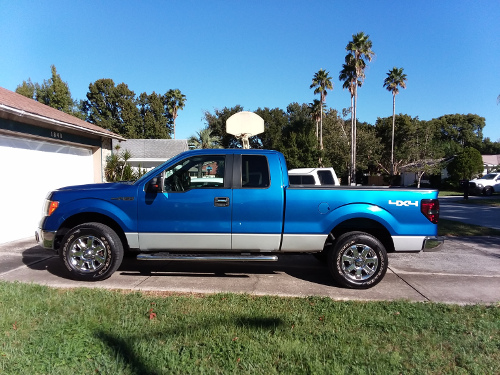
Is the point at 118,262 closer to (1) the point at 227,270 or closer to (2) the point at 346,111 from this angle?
(1) the point at 227,270

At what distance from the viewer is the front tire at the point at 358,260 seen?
4.78 metres

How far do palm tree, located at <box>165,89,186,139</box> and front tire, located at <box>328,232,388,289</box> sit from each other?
46516 millimetres

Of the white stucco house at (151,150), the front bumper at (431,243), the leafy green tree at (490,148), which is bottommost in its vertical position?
the front bumper at (431,243)

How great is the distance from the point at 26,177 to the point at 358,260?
7.93m

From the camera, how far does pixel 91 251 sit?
4.94 metres

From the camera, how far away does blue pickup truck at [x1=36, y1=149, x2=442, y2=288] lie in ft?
15.6

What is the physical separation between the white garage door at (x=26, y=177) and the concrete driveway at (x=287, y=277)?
3.64ft

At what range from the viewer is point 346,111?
4566 centimetres

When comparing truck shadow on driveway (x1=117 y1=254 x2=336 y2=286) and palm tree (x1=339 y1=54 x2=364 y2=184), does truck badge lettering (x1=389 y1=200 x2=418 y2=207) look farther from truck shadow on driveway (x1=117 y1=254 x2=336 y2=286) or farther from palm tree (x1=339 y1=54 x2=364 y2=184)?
palm tree (x1=339 y1=54 x2=364 y2=184)

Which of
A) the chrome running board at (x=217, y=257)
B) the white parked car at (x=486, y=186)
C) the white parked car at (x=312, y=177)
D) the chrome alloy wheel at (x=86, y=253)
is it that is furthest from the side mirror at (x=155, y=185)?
the white parked car at (x=486, y=186)

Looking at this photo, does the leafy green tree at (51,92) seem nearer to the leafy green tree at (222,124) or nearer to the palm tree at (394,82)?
the leafy green tree at (222,124)

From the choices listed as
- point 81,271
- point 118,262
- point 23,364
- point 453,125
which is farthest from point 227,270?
point 453,125

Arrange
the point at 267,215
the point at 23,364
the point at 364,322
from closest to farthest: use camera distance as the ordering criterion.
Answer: the point at 23,364
the point at 364,322
the point at 267,215

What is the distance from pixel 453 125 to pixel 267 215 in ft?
230
